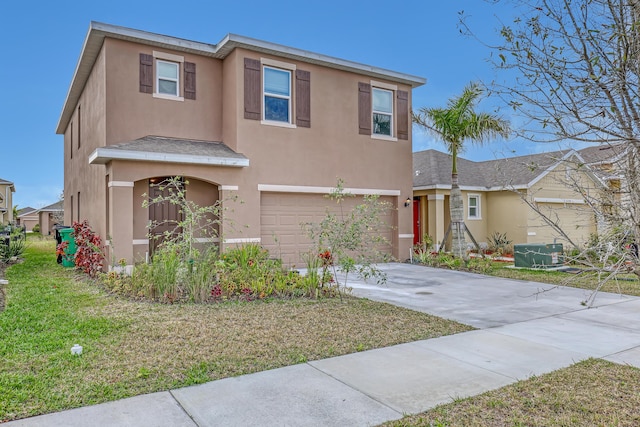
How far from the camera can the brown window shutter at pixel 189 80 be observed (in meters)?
12.5

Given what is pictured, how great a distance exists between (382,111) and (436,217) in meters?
5.15

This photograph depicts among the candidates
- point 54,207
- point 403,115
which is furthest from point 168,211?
point 54,207

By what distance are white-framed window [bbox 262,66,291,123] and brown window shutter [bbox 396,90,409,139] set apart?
4.11 metres

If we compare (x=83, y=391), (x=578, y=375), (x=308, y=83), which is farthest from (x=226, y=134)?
(x=578, y=375)

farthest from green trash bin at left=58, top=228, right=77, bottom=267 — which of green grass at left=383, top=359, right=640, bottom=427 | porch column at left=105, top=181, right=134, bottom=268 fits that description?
green grass at left=383, top=359, right=640, bottom=427

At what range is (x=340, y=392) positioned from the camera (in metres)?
4.02

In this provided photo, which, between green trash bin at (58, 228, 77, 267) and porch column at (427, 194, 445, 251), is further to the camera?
porch column at (427, 194, 445, 251)

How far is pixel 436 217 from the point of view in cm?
1753

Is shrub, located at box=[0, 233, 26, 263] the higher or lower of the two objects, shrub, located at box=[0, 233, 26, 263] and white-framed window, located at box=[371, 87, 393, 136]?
the lower

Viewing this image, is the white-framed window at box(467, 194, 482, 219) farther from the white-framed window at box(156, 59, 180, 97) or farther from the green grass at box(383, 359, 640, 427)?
the green grass at box(383, 359, 640, 427)

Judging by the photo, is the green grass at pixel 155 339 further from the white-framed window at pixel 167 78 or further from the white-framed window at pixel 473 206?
the white-framed window at pixel 473 206

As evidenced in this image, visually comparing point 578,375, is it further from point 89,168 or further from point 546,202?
point 546,202

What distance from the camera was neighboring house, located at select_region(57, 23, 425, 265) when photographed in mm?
11336

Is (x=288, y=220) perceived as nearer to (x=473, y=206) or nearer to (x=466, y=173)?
(x=473, y=206)
